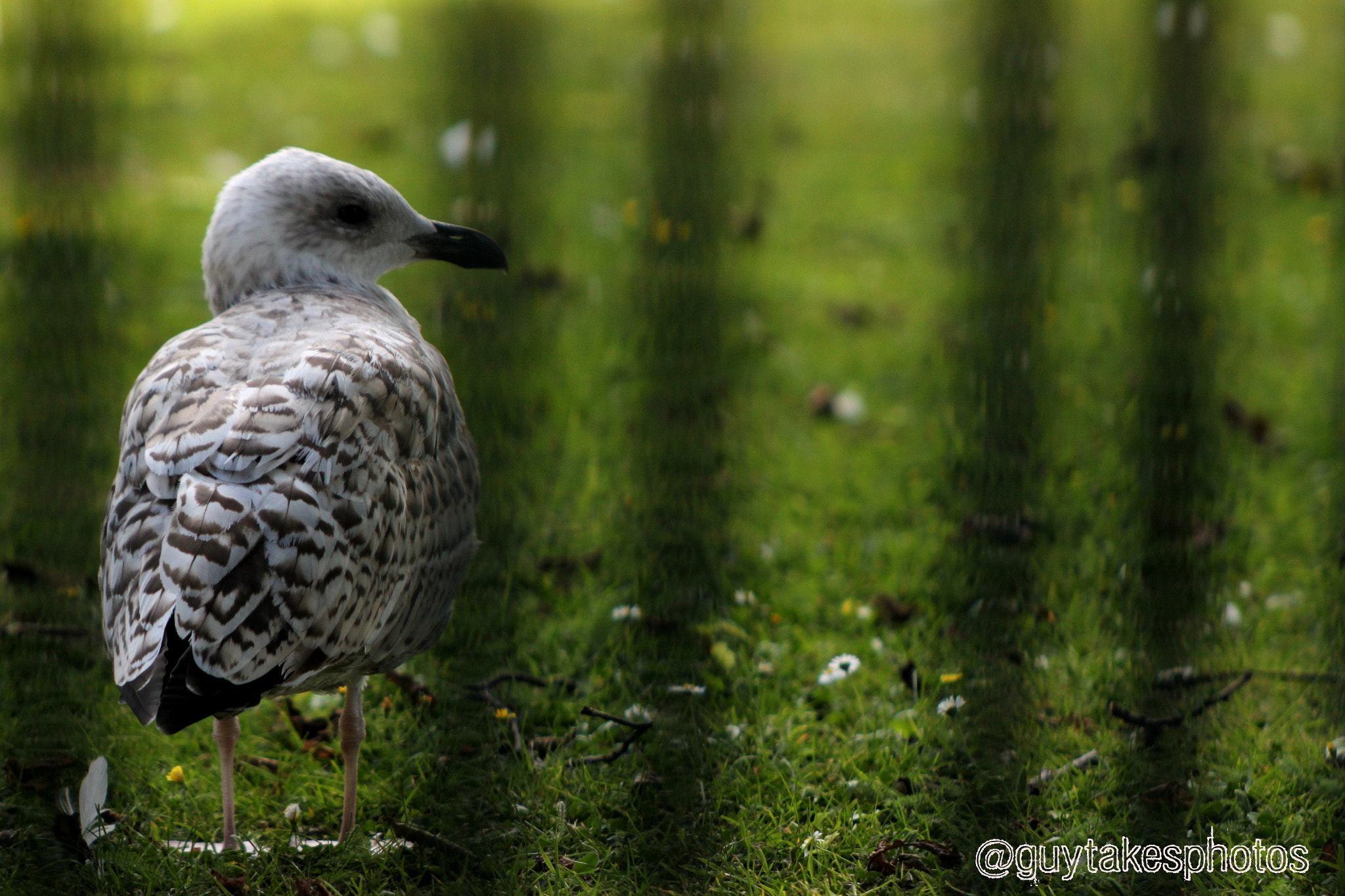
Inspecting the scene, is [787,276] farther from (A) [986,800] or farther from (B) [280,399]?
(B) [280,399]

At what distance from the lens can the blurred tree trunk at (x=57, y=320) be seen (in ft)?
11.0

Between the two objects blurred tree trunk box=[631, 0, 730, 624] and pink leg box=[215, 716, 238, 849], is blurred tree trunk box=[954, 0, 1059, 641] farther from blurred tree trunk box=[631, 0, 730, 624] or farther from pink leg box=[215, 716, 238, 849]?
pink leg box=[215, 716, 238, 849]

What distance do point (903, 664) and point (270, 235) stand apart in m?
2.09

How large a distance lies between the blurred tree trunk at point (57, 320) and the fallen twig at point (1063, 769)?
2.79m

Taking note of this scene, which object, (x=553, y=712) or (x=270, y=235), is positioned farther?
(x=553, y=712)

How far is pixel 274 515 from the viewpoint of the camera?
7.34 feet

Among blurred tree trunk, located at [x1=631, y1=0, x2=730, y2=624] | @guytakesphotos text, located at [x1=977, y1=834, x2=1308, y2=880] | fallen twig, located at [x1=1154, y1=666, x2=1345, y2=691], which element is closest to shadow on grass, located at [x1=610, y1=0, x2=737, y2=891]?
blurred tree trunk, located at [x1=631, y1=0, x2=730, y2=624]

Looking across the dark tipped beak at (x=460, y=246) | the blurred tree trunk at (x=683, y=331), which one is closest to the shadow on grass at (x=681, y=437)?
the blurred tree trunk at (x=683, y=331)

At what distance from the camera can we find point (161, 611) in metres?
2.19

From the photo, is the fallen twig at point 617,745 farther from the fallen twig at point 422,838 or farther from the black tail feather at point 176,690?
the black tail feather at point 176,690

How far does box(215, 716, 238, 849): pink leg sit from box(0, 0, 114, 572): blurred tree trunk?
43.7 inches

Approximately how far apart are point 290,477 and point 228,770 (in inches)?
36.7

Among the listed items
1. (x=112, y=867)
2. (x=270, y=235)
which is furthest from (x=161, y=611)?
(x=270, y=235)

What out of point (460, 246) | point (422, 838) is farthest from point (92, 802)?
point (460, 246)
